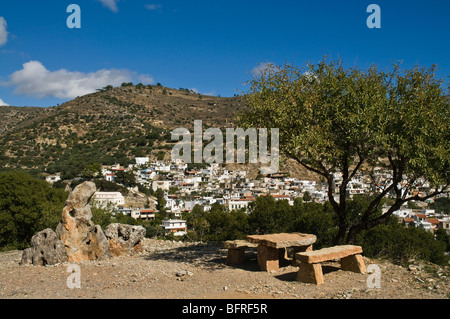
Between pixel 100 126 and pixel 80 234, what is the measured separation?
86.4 metres

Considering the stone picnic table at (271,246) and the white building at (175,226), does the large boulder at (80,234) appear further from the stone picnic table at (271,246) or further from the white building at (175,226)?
the white building at (175,226)

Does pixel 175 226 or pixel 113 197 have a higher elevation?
pixel 113 197

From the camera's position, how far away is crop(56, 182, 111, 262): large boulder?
1226 cm

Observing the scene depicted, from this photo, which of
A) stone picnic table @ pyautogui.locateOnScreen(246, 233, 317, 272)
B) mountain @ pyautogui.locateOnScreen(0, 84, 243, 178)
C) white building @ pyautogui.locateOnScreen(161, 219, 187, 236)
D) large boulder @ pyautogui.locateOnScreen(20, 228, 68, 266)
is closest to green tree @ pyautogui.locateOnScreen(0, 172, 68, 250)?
large boulder @ pyautogui.locateOnScreen(20, 228, 68, 266)

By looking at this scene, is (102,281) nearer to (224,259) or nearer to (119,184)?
(224,259)

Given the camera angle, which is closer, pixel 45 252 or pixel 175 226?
pixel 45 252

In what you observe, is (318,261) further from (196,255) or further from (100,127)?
(100,127)

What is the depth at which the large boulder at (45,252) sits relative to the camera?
11633 millimetres

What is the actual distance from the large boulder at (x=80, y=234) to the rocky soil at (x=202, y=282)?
28.3 inches

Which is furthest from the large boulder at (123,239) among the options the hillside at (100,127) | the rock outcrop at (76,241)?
the hillside at (100,127)

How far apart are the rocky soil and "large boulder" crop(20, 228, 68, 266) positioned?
0.35 meters

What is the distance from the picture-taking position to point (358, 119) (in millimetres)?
9734
